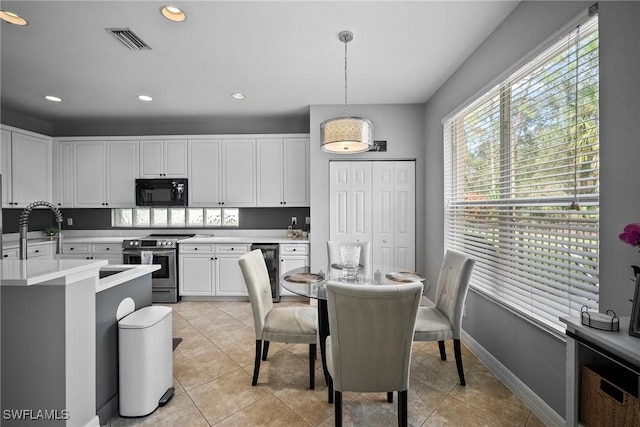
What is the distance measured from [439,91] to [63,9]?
3.44 m

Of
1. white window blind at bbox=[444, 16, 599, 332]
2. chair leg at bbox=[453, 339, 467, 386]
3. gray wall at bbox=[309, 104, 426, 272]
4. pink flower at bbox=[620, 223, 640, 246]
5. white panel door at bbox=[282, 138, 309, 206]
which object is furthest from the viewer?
white panel door at bbox=[282, 138, 309, 206]

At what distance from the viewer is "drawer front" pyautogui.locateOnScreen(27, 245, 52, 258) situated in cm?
368

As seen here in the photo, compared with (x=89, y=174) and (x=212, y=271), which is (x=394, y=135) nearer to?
(x=212, y=271)

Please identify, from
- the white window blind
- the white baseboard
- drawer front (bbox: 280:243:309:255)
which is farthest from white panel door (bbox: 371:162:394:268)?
the white baseboard

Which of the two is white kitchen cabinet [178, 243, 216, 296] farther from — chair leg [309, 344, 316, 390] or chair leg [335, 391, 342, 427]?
chair leg [335, 391, 342, 427]

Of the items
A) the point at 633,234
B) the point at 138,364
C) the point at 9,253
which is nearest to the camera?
the point at 633,234

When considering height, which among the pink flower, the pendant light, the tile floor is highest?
the pendant light

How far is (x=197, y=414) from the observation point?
71.7 inches

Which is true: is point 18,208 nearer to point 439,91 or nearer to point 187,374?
point 187,374

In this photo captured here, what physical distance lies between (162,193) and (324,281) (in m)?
3.31

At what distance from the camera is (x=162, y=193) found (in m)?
4.28

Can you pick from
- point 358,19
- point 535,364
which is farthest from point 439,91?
point 535,364

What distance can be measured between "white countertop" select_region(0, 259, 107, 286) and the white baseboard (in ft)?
9.00

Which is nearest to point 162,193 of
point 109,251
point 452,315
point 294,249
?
point 109,251
